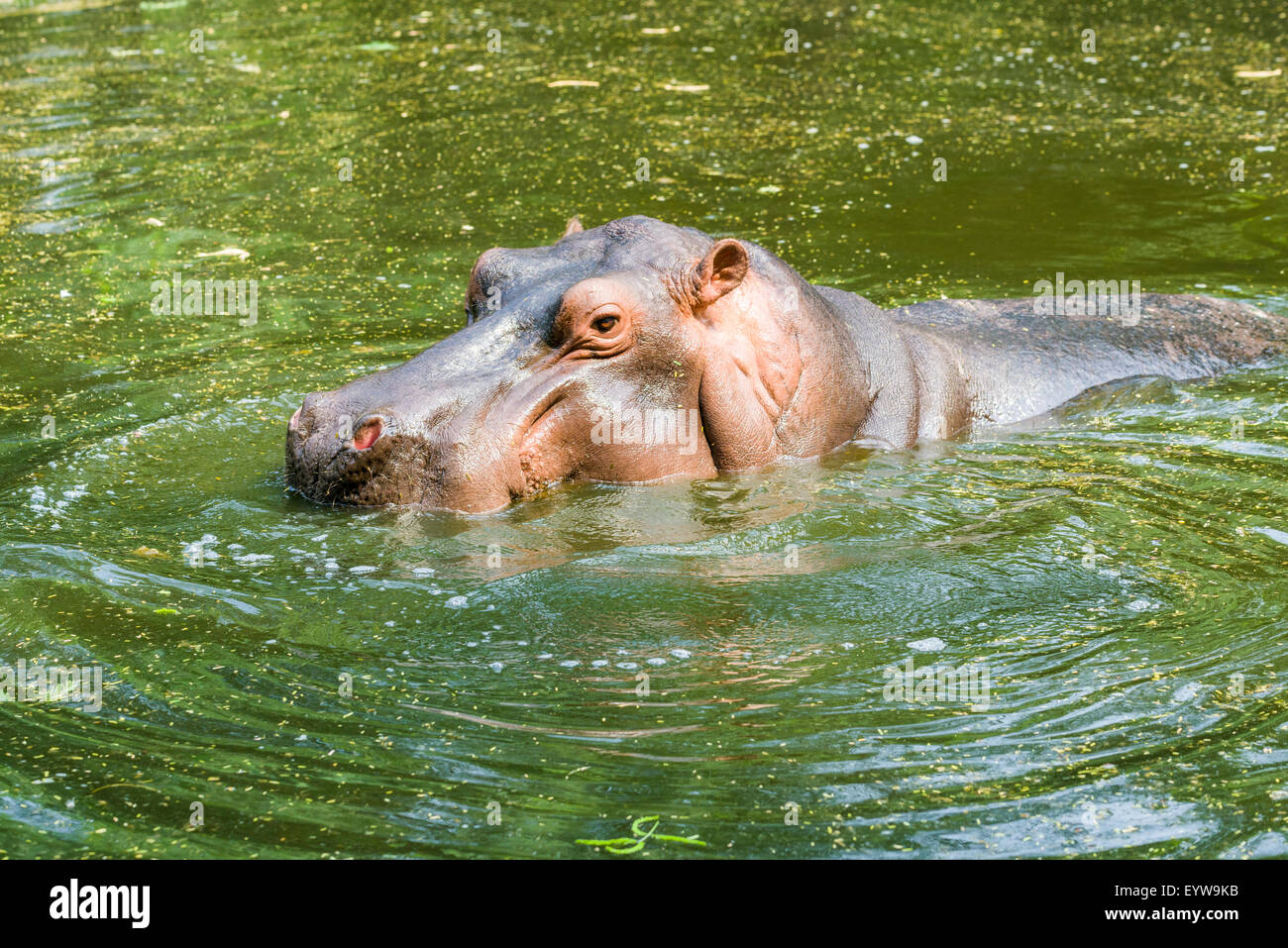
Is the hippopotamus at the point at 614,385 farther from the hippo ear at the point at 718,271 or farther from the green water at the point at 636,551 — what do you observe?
the green water at the point at 636,551

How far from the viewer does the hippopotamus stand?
244 inches

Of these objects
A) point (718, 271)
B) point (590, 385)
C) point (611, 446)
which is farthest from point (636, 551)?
point (718, 271)

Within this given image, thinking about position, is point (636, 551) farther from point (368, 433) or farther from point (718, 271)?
point (718, 271)

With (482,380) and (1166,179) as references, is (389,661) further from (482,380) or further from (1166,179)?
(1166,179)

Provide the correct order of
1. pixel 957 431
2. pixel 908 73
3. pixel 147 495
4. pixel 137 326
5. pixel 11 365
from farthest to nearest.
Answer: pixel 908 73, pixel 137 326, pixel 11 365, pixel 957 431, pixel 147 495

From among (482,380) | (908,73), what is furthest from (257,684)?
(908,73)

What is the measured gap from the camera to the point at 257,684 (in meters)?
5.04

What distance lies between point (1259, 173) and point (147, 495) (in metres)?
8.46

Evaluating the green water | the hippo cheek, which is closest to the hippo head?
the hippo cheek

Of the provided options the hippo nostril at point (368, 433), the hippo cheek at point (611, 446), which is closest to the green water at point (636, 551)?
the hippo cheek at point (611, 446)

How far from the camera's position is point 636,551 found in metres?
6.01

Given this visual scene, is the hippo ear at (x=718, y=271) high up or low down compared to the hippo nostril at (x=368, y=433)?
up

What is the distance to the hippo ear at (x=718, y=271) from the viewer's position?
644cm

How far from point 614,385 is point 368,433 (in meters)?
1.01
